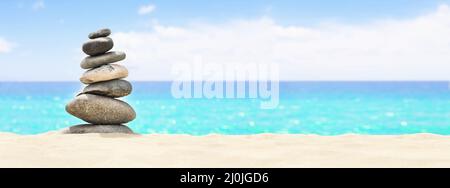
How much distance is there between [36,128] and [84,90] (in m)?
16.9

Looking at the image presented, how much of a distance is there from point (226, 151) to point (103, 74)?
13.9 feet

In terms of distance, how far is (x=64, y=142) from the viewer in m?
7.99

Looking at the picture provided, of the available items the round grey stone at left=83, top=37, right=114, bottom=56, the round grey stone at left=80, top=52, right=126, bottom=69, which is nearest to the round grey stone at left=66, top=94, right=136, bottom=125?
the round grey stone at left=80, top=52, right=126, bottom=69

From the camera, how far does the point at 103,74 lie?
10.3m

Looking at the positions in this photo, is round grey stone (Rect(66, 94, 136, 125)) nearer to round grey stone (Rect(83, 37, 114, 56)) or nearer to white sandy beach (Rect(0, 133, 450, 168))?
round grey stone (Rect(83, 37, 114, 56))

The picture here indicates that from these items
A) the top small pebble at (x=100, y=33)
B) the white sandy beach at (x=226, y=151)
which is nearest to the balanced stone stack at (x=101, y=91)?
the top small pebble at (x=100, y=33)

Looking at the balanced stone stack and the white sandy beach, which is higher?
the balanced stone stack

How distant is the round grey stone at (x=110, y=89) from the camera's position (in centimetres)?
1038

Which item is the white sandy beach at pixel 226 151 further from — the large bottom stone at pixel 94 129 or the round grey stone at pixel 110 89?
the round grey stone at pixel 110 89

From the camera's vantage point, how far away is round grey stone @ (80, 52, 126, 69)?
10.3 m
